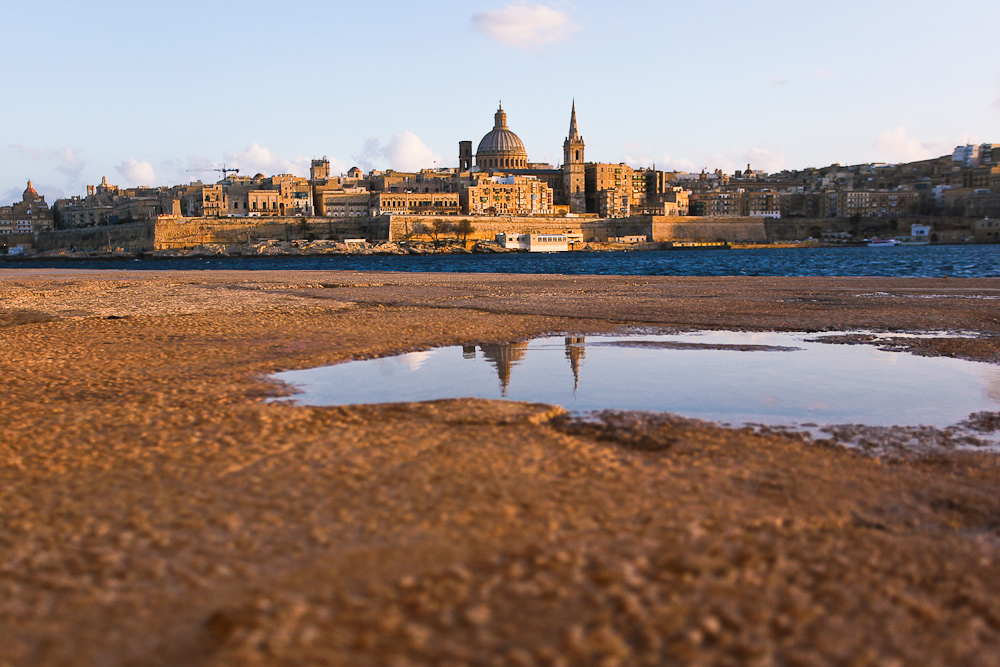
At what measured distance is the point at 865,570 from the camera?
3014mm

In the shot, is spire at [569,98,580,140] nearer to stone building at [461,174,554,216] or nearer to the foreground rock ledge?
stone building at [461,174,554,216]

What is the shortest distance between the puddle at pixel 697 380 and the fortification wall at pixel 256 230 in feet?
283

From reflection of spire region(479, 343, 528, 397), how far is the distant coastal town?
7288 centimetres

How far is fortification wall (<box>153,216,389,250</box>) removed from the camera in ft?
295

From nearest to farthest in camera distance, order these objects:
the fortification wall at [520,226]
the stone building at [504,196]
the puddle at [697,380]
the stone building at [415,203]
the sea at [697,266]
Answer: the puddle at [697,380] < the sea at [697,266] < the fortification wall at [520,226] < the stone building at [415,203] < the stone building at [504,196]

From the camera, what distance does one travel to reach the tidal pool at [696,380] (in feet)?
19.5

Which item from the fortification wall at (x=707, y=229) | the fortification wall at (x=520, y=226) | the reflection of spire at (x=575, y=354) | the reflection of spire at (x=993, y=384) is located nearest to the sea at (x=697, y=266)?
the reflection of spire at (x=575, y=354)

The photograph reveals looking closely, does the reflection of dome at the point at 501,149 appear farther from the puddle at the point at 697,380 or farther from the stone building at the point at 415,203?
the puddle at the point at 697,380

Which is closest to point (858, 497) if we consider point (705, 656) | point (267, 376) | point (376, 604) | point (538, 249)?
point (705, 656)

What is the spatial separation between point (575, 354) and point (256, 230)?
8908 cm

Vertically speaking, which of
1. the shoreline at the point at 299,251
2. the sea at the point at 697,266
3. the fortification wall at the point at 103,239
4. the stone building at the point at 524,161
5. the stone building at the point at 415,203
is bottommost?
the sea at the point at 697,266

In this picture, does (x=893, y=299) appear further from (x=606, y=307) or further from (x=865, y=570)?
(x=865, y=570)

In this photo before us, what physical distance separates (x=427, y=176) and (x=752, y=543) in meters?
124

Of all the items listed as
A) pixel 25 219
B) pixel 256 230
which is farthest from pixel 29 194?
pixel 256 230
